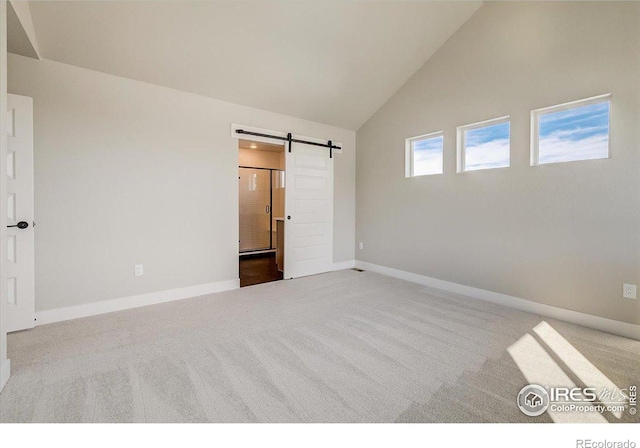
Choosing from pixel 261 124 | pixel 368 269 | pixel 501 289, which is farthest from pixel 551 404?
pixel 261 124

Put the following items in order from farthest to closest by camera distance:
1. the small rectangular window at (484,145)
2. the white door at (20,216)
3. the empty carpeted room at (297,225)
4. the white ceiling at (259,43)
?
the small rectangular window at (484,145)
the white ceiling at (259,43)
the white door at (20,216)
the empty carpeted room at (297,225)

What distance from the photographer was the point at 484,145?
144 inches

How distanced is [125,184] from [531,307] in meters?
4.73

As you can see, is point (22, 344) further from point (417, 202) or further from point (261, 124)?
point (417, 202)

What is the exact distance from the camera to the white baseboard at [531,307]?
2660mm

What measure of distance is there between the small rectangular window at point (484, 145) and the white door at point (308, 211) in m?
2.12

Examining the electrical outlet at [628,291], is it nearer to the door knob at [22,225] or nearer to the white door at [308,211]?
the white door at [308,211]

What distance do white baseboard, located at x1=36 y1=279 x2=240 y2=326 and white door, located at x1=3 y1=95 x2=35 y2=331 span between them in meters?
0.19

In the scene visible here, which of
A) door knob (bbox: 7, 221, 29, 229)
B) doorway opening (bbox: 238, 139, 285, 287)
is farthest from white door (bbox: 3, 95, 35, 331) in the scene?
doorway opening (bbox: 238, 139, 285, 287)

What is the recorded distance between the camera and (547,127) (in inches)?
123

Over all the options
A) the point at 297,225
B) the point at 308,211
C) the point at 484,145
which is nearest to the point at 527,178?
the point at 484,145

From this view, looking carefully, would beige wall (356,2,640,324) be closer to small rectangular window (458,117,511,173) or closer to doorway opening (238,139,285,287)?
small rectangular window (458,117,511,173)

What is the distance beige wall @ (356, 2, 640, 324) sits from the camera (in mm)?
2641

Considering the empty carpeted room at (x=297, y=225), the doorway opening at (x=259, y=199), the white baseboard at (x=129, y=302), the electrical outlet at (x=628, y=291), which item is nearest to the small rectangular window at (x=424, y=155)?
the empty carpeted room at (x=297, y=225)
